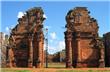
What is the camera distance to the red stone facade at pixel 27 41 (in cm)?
3600

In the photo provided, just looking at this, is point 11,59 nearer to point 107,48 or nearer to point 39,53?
point 39,53

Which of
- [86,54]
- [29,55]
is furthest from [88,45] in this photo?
[29,55]

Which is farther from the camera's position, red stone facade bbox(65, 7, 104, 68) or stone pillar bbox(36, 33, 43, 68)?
red stone facade bbox(65, 7, 104, 68)

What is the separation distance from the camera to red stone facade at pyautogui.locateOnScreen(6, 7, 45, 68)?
118 feet

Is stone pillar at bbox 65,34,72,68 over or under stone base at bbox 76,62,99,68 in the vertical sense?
over

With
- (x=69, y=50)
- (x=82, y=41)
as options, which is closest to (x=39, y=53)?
(x=69, y=50)

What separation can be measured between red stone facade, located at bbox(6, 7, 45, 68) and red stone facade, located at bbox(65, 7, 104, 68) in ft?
9.85

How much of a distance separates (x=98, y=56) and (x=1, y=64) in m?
10.8

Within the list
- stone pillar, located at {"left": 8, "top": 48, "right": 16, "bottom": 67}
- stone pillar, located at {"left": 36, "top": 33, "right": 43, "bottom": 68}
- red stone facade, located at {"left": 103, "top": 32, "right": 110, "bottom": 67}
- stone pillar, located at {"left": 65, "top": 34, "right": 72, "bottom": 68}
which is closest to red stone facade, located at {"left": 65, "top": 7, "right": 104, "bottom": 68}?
stone pillar, located at {"left": 65, "top": 34, "right": 72, "bottom": 68}

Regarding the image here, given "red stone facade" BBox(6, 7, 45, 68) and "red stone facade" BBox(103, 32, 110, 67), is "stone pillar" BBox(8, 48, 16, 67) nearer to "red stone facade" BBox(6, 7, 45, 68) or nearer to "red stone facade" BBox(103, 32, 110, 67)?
"red stone facade" BBox(6, 7, 45, 68)

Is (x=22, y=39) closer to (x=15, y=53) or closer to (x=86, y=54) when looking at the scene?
(x=15, y=53)

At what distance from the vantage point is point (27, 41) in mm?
36594

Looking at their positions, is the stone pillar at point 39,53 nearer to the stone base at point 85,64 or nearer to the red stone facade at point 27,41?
the red stone facade at point 27,41

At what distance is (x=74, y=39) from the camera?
36.1 metres
